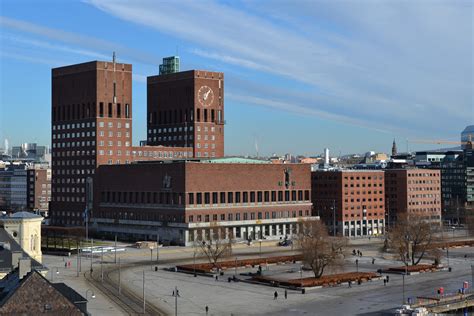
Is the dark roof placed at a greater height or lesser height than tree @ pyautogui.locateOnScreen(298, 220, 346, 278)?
greater

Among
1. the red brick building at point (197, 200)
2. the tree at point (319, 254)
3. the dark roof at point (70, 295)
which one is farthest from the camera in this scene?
the red brick building at point (197, 200)

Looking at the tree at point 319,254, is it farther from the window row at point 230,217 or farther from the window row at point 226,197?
the window row at point 226,197

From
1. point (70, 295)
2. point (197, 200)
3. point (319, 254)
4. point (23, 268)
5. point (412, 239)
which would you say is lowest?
point (319, 254)

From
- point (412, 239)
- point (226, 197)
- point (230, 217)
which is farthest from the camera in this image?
point (226, 197)

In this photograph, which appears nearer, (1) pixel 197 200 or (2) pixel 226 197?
(1) pixel 197 200

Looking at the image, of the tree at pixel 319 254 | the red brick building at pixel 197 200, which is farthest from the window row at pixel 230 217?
the tree at pixel 319 254

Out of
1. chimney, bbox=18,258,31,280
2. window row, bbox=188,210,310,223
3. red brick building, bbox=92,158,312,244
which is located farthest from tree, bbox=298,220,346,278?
chimney, bbox=18,258,31,280

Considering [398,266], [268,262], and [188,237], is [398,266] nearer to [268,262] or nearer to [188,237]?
[268,262]

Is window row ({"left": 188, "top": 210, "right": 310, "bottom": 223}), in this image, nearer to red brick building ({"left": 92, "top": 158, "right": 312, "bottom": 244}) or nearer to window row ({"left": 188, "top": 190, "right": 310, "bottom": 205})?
red brick building ({"left": 92, "top": 158, "right": 312, "bottom": 244})

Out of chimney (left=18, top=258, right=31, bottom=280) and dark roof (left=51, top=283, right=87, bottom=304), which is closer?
dark roof (left=51, top=283, right=87, bottom=304)

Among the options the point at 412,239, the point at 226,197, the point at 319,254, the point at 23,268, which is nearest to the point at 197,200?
the point at 226,197

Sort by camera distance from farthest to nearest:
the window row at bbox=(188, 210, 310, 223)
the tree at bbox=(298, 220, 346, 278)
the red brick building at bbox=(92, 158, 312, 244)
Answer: the window row at bbox=(188, 210, 310, 223), the red brick building at bbox=(92, 158, 312, 244), the tree at bbox=(298, 220, 346, 278)

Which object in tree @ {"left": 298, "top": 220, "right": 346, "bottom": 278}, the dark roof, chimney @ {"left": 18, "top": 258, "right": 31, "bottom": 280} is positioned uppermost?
chimney @ {"left": 18, "top": 258, "right": 31, "bottom": 280}

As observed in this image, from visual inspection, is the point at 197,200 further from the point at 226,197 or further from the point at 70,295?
the point at 70,295
